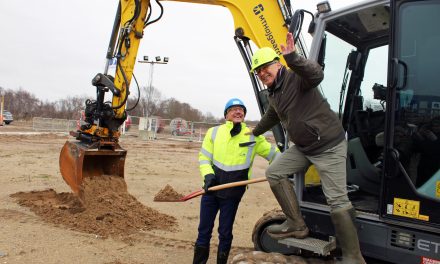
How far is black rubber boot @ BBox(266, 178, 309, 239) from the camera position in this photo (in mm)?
3434

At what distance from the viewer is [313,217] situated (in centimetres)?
353

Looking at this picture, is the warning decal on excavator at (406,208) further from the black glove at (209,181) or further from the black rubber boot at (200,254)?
the black rubber boot at (200,254)

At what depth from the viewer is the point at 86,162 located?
253 inches

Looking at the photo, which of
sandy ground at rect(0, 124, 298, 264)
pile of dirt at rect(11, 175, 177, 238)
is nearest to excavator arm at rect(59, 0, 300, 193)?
A: pile of dirt at rect(11, 175, 177, 238)

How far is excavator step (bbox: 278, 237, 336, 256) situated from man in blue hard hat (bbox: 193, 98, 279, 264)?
953 mm

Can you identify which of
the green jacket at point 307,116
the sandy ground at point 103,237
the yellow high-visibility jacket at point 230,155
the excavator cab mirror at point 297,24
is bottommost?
the sandy ground at point 103,237

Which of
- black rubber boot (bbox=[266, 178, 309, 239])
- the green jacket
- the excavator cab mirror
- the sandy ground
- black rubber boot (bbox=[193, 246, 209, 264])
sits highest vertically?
the excavator cab mirror

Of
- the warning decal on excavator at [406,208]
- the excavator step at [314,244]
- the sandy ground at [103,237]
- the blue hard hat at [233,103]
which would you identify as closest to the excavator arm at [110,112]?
the sandy ground at [103,237]

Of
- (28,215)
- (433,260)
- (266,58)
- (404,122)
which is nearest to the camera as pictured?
(433,260)

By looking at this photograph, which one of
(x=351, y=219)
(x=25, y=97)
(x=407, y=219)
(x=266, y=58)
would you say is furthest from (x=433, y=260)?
(x=25, y=97)

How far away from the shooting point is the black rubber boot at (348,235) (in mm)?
3090

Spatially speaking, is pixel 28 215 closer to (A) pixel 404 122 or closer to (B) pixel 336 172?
Answer: (B) pixel 336 172

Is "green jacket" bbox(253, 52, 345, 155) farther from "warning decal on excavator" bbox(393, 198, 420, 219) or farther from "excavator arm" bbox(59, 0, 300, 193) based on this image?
"excavator arm" bbox(59, 0, 300, 193)

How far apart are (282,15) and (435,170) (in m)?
2.62
